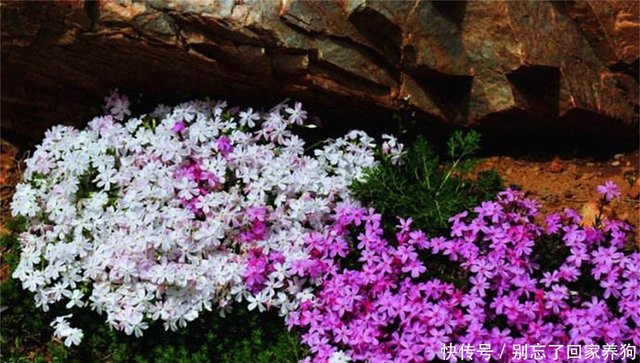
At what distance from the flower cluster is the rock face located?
755mm

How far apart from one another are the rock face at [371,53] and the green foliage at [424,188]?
36 centimetres

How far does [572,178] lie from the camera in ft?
19.2

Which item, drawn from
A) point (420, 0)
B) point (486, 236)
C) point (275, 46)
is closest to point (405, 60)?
point (420, 0)

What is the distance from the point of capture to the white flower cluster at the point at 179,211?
16.8 feet

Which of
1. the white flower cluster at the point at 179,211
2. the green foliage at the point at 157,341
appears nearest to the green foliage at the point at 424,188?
the white flower cluster at the point at 179,211

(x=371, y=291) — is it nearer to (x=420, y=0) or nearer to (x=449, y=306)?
(x=449, y=306)

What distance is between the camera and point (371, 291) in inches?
195

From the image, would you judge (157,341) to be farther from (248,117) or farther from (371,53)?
(371,53)

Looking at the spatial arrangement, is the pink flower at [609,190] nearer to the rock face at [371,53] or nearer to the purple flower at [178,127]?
the rock face at [371,53]

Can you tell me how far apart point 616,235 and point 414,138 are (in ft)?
4.62

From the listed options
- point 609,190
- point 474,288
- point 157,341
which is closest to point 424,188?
point 474,288

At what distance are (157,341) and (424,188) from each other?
1.55m

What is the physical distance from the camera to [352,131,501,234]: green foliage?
518 cm

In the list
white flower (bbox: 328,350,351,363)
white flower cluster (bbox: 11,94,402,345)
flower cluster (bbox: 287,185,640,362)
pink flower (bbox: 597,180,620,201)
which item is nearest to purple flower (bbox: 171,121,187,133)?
white flower cluster (bbox: 11,94,402,345)
